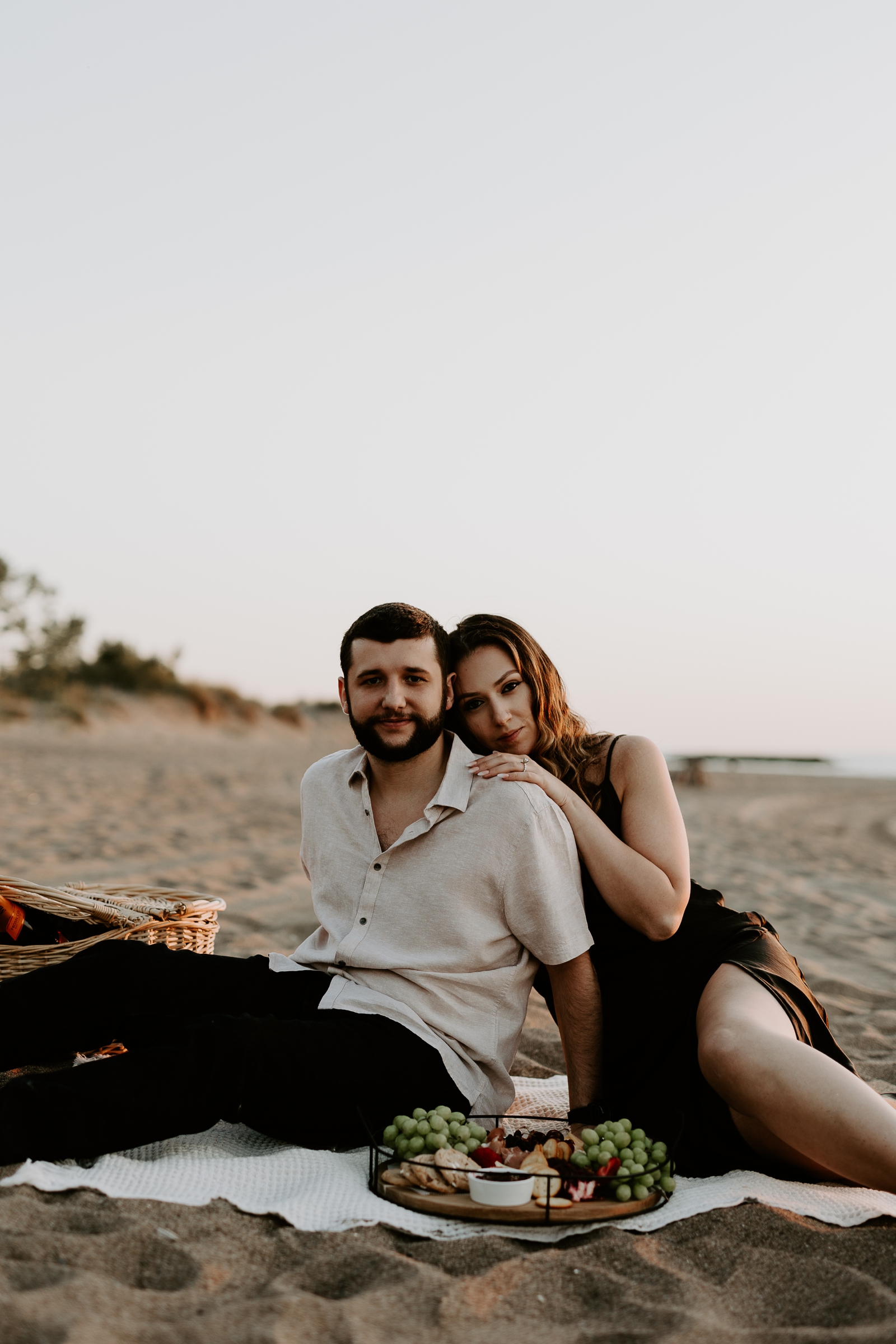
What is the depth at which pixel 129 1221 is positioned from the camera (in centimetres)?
233

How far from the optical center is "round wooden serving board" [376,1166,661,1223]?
247 cm

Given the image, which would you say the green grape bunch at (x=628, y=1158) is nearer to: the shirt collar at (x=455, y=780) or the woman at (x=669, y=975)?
the woman at (x=669, y=975)

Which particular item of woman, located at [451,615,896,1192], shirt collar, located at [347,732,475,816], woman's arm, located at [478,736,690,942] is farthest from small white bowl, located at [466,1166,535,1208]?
shirt collar, located at [347,732,475,816]

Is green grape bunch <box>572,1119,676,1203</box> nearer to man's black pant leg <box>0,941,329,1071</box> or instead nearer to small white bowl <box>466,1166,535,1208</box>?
small white bowl <box>466,1166,535,1208</box>

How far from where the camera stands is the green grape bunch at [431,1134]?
2715 mm

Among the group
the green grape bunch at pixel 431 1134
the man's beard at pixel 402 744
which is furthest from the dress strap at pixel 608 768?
the green grape bunch at pixel 431 1134

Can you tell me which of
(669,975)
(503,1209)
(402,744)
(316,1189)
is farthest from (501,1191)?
(402,744)

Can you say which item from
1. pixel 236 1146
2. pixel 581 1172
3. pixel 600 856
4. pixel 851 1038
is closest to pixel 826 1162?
pixel 581 1172

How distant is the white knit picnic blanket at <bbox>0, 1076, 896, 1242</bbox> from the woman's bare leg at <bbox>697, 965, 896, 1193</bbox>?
105mm

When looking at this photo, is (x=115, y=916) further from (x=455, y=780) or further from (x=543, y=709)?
(x=543, y=709)

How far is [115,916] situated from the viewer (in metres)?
3.78

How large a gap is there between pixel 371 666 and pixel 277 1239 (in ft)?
5.07

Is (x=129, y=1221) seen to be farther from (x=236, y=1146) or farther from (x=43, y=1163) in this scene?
(x=236, y=1146)

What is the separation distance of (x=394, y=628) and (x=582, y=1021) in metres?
1.26
